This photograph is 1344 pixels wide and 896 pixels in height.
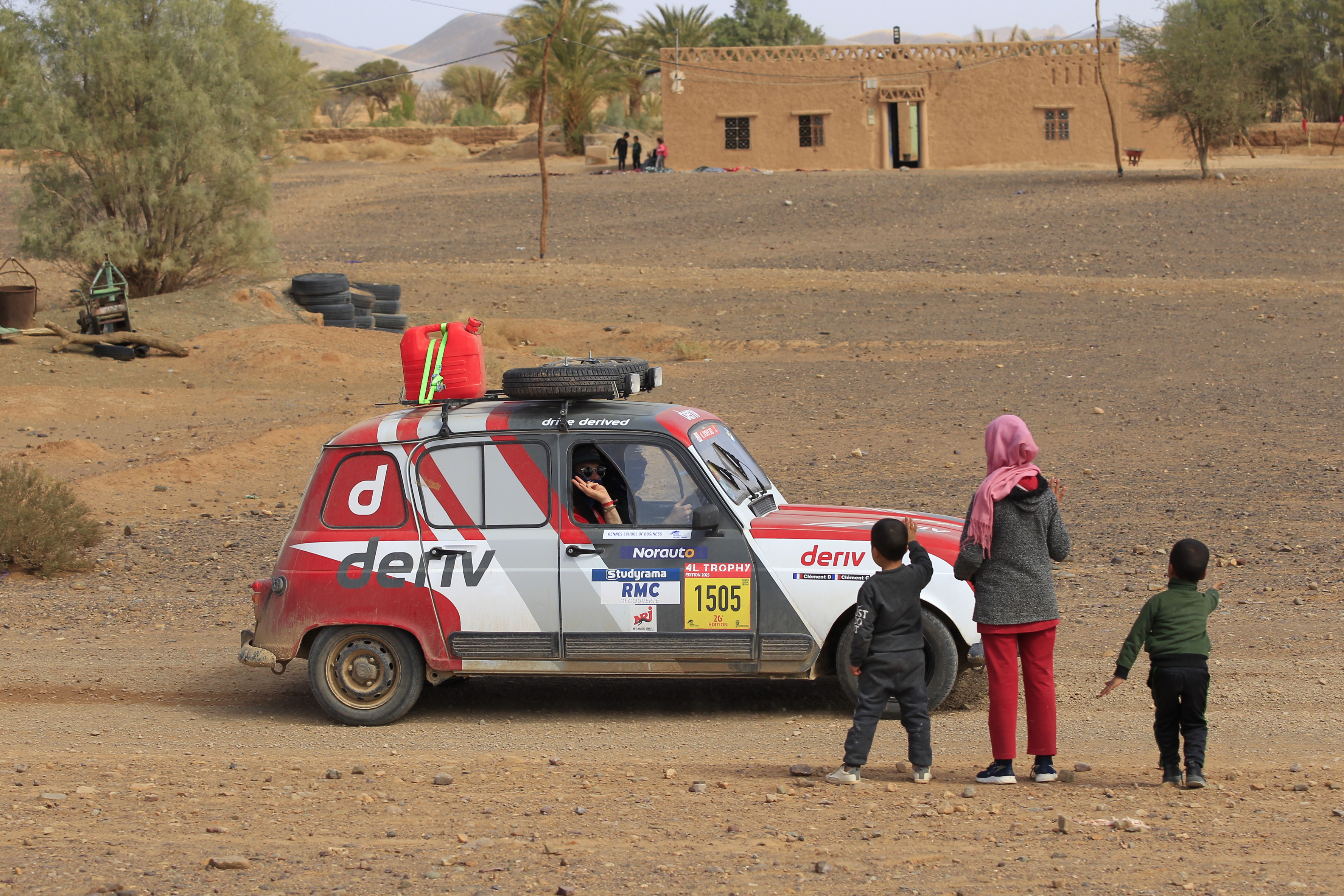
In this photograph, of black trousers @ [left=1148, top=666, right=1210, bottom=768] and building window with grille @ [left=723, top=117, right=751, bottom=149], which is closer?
black trousers @ [left=1148, top=666, right=1210, bottom=768]

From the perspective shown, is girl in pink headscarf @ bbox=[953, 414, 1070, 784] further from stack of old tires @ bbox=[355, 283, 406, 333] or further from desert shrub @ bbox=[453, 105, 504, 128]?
desert shrub @ bbox=[453, 105, 504, 128]

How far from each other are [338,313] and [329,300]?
0.39m

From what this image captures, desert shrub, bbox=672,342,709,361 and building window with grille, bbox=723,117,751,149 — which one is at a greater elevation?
building window with grille, bbox=723,117,751,149

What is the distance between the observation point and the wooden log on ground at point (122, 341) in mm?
21328

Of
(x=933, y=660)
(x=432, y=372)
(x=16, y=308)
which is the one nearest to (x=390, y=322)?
(x=16, y=308)

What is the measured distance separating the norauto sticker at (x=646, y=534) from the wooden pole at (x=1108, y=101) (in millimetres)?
38099

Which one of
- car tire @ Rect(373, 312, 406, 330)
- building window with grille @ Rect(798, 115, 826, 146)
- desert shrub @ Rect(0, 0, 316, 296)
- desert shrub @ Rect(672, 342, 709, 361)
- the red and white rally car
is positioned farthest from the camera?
building window with grille @ Rect(798, 115, 826, 146)

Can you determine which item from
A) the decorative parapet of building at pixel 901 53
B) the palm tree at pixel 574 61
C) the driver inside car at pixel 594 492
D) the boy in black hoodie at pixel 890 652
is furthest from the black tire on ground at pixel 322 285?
the palm tree at pixel 574 61

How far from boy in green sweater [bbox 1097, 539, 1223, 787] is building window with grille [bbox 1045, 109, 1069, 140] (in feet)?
151

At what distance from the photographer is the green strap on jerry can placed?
24.0 feet

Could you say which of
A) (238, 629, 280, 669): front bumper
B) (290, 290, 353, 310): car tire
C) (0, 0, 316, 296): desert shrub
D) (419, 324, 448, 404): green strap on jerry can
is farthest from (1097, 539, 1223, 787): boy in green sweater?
(0, 0, 316, 296): desert shrub

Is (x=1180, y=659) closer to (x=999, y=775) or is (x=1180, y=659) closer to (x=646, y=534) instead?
(x=999, y=775)

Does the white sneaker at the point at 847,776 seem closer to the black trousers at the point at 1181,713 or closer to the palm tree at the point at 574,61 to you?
the black trousers at the point at 1181,713

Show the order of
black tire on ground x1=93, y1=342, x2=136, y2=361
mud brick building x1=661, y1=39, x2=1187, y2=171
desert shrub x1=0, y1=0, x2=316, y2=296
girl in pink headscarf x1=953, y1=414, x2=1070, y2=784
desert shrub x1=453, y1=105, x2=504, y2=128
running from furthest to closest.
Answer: desert shrub x1=453, y1=105, x2=504, y2=128
mud brick building x1=661, y1=39, x2=1187, y2=171
desert shrub x1=0, y1=0, x2=316, y2=296
black tire on ground x1=93, y1=342, x2=136, y2=361
girl in pink headscarf x1=953, y1=414, x2=1070, y2=784
